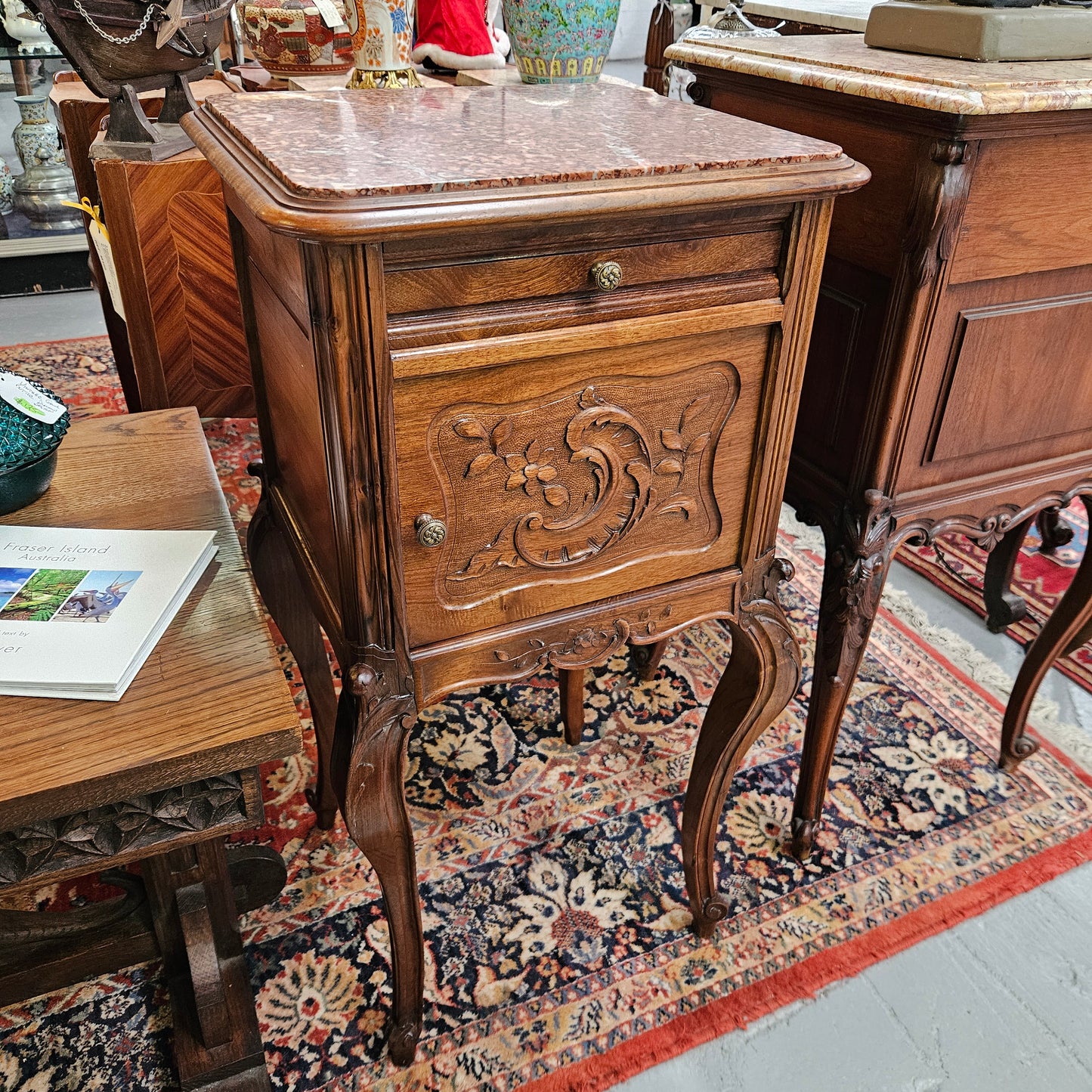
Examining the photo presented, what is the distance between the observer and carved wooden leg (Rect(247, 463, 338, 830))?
4.01ft

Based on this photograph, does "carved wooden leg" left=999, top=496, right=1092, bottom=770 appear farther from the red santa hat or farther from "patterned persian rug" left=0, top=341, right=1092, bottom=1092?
the red santa hat

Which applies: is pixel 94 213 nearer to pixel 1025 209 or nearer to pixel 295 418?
pixel 295 418

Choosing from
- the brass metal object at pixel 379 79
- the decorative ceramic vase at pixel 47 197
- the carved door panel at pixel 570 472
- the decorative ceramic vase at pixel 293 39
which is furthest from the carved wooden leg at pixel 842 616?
the decorative ceramic vase at pixel 47 197

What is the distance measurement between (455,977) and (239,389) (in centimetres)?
112

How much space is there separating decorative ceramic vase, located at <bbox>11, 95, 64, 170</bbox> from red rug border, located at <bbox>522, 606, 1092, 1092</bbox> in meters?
3.95

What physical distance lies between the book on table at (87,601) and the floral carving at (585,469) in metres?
0.32

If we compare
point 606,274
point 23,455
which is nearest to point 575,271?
point 606,274

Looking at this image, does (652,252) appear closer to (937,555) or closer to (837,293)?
(837,293)

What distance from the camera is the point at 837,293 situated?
112 cm

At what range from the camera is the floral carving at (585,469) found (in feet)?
2.67

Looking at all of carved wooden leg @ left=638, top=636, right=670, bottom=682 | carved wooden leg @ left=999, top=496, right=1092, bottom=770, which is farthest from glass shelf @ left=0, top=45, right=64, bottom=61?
carved wooden leg @ left=999, top=496, right=1092, bottom=770

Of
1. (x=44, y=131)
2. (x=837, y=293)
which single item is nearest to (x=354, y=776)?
(x=837, y=293)

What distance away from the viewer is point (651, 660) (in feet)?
5.67

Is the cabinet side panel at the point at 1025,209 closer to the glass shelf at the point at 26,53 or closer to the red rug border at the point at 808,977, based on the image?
the red rug border at the point at 808,977
